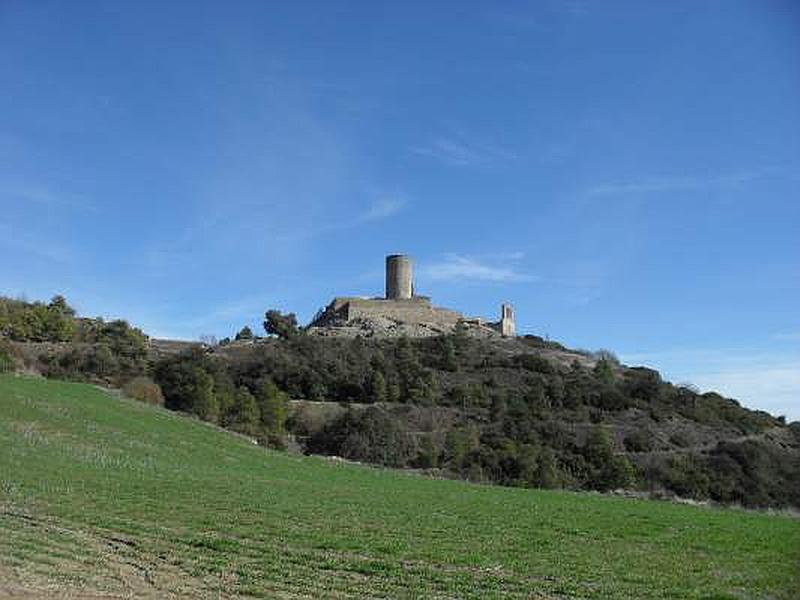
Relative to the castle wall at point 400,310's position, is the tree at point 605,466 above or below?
below

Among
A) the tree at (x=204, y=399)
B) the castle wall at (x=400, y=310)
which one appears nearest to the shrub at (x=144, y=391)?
the tree at (x=204, y=399)

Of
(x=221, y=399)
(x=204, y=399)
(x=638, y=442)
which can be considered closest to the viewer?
(x=204, y=399)

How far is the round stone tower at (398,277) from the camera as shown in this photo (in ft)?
328

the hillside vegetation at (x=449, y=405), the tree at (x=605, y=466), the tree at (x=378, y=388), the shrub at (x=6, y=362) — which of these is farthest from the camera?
the tree at (x=378, y=388)

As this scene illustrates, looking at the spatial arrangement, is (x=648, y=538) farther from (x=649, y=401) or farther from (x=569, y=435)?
(x=649, y=401)

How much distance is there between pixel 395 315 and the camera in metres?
96.7

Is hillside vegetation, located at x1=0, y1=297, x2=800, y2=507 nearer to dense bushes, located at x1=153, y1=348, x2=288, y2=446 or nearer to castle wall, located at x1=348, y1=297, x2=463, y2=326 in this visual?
dense bushes, located at x1=153, y1=348, x2=288, y2=446

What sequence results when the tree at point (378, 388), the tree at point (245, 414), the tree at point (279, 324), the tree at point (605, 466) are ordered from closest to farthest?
1. the tree at point (245, 414)
2. the tree at point (605, 466)
3. the tree at point (378, 388)
4. the tree at point (279, 324)

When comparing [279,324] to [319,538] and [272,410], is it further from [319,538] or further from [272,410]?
[319,538]

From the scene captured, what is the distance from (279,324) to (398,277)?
1597 centimetres

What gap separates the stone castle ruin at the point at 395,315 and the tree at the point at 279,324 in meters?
2.19

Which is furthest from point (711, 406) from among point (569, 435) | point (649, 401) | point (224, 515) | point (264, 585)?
point (264, 585)

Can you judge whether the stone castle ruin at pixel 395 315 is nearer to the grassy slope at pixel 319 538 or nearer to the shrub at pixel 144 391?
the shrub at pixel 144 391

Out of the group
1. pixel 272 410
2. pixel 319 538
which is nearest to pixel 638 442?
pixel 272 410
